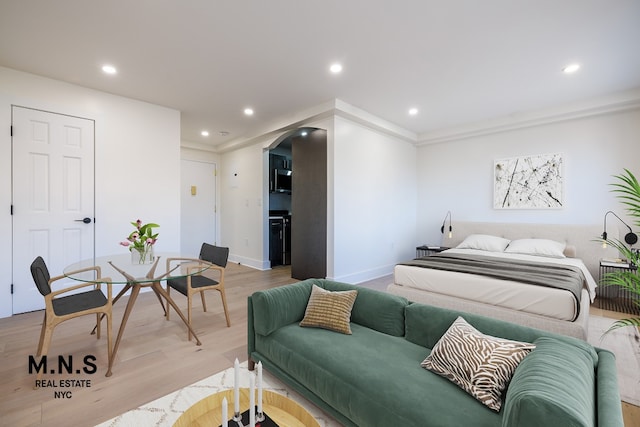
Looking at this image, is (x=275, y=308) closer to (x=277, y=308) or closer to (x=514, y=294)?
(x=277, y=308)

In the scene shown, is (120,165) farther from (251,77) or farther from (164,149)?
(251,77)

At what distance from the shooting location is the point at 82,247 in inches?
137

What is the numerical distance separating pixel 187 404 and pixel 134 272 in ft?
3.75

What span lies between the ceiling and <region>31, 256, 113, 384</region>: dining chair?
2.05m

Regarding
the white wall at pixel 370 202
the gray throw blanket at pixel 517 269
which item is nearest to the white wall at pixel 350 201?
the white wall at pixel 370 202

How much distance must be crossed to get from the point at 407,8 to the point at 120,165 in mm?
3893

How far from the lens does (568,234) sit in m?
4.01

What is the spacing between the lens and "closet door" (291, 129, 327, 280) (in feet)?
13.9

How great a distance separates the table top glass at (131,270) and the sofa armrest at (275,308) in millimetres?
721

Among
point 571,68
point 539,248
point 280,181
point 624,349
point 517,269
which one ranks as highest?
point 571,68

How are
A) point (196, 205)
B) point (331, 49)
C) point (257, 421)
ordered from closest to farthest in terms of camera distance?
point (257, 421)
point (331, 49)
point (196, 205)

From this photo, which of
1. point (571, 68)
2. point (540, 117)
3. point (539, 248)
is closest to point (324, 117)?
point (571, 68)

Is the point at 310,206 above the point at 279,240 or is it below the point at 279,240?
above

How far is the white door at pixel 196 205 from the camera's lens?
19.8ft
